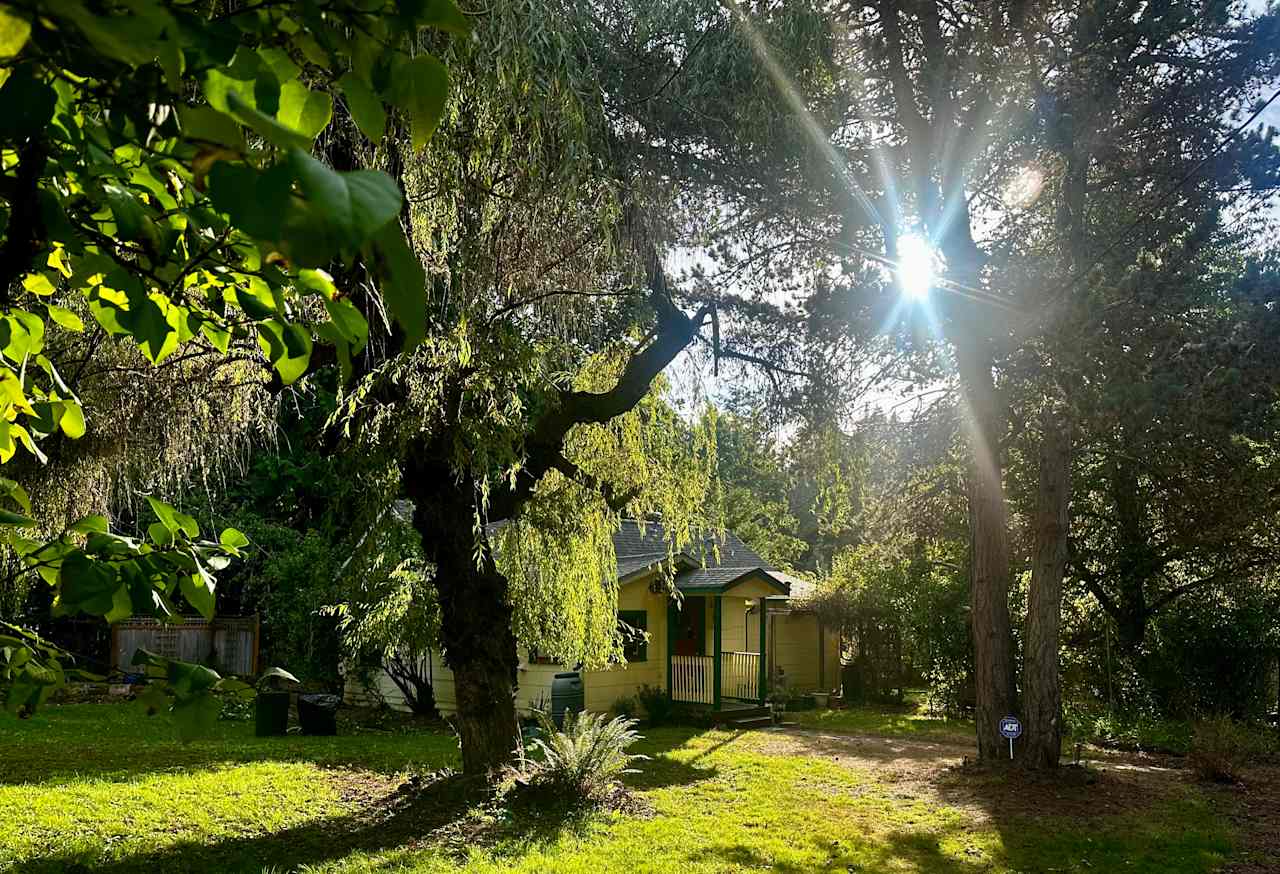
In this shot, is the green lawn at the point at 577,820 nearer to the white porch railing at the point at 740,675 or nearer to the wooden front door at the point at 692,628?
the white porch railing at the point at 740,675

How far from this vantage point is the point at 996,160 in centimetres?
970

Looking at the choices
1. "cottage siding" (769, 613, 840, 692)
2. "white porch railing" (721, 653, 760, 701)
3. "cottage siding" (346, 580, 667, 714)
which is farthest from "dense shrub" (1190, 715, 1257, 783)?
"cottage siding" (769, 613, 840, 692)

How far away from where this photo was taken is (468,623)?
8.77 metres

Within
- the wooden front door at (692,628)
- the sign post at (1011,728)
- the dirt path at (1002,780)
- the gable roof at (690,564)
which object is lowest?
the dirt path at (1002,780)

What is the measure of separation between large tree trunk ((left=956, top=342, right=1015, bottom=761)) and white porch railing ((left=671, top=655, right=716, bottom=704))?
623cm

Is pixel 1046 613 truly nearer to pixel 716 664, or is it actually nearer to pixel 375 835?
pixel 716 664

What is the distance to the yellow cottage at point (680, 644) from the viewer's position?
15.9 meters

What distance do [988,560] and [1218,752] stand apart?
3.14m

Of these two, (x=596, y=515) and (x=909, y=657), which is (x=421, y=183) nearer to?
(x=596, y=515)

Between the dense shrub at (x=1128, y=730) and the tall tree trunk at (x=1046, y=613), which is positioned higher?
the tall tree trunk at (x=1046, y=613)

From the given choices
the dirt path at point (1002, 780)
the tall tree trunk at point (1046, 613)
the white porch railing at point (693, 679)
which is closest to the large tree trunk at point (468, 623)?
the dirt path at point (1002, 780)

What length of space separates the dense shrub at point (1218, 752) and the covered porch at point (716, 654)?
24.1ft

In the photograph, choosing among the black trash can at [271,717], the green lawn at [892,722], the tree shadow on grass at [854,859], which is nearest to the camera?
the tree shadow on grass at [854,859]

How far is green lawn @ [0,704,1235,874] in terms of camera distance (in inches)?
263
